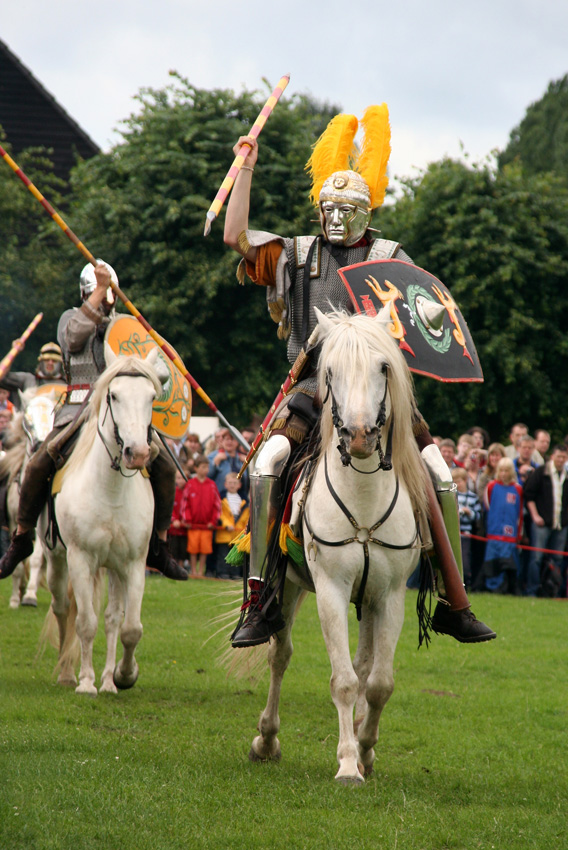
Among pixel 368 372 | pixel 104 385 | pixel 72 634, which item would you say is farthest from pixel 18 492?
pixel 368 372

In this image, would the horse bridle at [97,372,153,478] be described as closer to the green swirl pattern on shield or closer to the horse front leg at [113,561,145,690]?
the horse front leg at [113,561,145,690]

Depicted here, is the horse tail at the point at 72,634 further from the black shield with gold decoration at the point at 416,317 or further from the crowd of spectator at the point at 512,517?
the crowd of spectator at the point at 512,517

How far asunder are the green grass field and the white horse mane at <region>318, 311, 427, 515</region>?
1556mm

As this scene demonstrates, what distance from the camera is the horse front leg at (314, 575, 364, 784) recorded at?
5277 millimetres

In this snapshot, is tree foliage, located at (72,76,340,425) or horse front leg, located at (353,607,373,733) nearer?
horse front leg, located at (353,607,373,733)

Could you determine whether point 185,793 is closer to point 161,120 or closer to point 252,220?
point 252,220

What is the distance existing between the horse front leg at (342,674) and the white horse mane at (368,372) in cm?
68

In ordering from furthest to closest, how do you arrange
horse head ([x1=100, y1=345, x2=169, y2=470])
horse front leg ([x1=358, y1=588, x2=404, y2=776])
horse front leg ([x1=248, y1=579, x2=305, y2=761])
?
horse head ([x1=100, y1=345, x2=169, y2=470])
horse front leg ([x1=248, y1=579, x2=305, y2=761])
horse front leg ([x1=358, y1=588, x2=404, y2=776])

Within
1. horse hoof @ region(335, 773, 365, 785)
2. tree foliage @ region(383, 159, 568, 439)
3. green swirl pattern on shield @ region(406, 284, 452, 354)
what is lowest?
horse hoof @ region(335, 773, 365, 785)

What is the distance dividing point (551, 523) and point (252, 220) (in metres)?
11.7

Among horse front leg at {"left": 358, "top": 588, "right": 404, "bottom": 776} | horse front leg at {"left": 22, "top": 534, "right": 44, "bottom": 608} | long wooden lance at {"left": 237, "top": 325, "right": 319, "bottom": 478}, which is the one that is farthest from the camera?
horse front leg at {"left": 22, "top": 534, "right": 44, "bottom": 608}

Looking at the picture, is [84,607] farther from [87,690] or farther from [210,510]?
[210,510]

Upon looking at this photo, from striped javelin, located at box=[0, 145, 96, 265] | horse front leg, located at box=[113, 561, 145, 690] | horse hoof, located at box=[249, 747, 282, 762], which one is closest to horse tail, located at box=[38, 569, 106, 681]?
horse front leg, located at box=[113, 561, 145, 690]

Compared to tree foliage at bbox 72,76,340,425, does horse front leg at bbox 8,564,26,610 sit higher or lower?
lower
